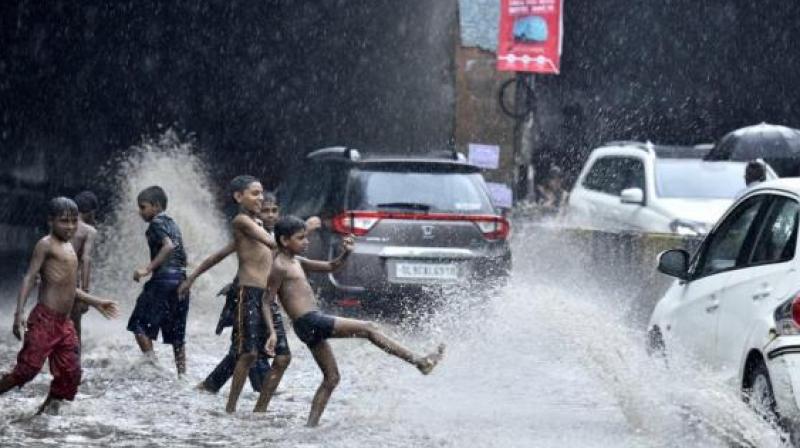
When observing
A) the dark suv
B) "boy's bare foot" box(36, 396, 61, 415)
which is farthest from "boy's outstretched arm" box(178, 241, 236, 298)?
the dark suv

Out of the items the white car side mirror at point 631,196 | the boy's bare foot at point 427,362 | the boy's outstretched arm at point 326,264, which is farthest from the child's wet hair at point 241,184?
the white car side mirror at point 631,196

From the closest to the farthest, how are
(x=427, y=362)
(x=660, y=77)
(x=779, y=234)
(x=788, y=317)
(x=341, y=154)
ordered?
(x=788, y=317) → (x=779, y=234) → (x=427, y=362) → (x=341, y=154) → (x=660, y=77)

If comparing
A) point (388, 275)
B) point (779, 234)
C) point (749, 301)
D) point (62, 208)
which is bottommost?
point (388, 275)

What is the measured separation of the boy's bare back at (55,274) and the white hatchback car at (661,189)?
310 inches

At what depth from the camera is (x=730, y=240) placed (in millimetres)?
8430

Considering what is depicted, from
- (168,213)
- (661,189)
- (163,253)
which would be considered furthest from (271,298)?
(168,213)

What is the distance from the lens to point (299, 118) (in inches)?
1145

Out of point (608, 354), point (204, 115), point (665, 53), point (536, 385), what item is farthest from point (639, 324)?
point (204, 115)

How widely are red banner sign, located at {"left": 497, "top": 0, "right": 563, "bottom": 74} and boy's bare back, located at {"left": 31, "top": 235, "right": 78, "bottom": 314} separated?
1239cm

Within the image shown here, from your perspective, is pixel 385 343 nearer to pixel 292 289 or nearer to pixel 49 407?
pixel 292 289

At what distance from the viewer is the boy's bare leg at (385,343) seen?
869cm

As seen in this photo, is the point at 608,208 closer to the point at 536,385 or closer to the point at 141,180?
the point at 536,385

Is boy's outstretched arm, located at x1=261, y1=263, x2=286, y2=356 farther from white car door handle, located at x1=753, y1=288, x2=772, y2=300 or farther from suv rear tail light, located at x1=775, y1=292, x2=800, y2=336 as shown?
suv rear tail light, located at x1=775, y1=292, x2=800, y2=336

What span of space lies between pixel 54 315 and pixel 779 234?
410 centimetres
